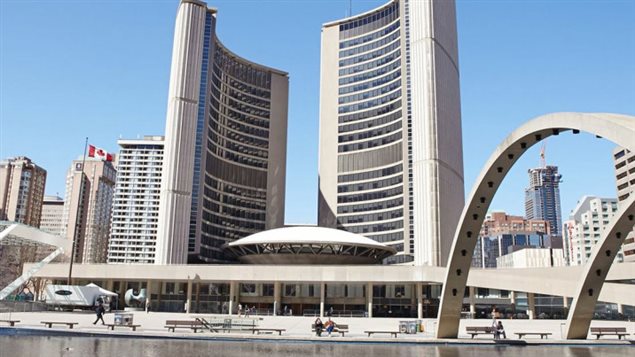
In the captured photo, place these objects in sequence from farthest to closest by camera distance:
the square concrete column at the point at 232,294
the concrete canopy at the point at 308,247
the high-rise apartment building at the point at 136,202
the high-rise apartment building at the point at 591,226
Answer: the high-rise apartment building at the point at 136,202
the high-rise apartment building at the point at 591,226
the concrete canopy at the point at 308,247
the square concrete column at the point at 232,294

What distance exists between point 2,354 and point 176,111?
3239 inches

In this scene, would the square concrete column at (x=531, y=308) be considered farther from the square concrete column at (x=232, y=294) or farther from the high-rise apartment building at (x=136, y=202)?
the high-rise apartment building at (x=136, y=202)

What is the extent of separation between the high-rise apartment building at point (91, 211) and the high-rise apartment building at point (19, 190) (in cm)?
1182

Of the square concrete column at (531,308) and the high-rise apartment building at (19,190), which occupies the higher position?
the high-rise apartment building at (19,190)

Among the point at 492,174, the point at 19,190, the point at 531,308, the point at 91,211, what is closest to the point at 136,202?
the point at 91,211

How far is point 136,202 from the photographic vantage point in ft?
552

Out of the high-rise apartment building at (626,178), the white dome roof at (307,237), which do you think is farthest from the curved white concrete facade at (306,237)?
the high-rise apartment building at (626,178)

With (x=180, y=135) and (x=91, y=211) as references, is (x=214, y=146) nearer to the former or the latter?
(x=180, y=135)

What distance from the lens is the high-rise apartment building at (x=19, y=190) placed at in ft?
555

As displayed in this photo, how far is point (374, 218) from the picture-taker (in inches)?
4471

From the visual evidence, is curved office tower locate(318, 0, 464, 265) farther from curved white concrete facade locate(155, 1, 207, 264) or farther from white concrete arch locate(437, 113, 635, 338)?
white concrete arch locate(437, 113, 635, 338)

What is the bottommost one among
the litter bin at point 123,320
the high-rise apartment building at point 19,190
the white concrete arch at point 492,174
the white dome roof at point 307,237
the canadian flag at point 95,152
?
the litter bin at point 123,320

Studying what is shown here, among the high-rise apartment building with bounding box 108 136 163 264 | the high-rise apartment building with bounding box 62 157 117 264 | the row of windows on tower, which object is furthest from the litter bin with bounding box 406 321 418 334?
the high-rise apartment building with bounding box 62 157 117 264

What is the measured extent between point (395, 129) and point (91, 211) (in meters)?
124
